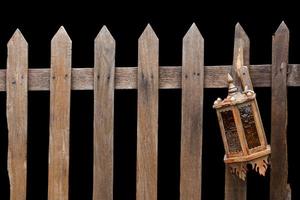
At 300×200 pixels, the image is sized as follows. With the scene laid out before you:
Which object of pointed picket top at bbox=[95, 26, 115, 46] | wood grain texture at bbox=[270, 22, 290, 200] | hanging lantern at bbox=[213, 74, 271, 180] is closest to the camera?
hanging lantern at bbox=[213, 74, 271, 180]

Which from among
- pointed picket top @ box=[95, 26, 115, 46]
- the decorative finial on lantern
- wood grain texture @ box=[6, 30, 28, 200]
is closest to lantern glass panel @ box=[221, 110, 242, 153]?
the decorative finial on lantern

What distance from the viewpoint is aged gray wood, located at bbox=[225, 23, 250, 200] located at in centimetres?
442

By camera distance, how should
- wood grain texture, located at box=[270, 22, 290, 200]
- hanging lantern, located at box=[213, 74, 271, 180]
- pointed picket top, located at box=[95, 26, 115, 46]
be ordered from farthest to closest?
pointed picket top, located at box=[95, 26, 115, 46], wood grain texture, located at box=[270, 22, 290, 200], hanging lantern, located at box=[213, 74, 271, 180]

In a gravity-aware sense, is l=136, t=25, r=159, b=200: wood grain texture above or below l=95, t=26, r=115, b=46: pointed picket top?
below

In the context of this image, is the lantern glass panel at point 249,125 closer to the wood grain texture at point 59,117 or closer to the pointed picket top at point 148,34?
the pointed picket top at point 148,34

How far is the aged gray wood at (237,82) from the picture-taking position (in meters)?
4.42

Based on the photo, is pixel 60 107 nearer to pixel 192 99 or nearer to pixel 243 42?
pixel 192 99

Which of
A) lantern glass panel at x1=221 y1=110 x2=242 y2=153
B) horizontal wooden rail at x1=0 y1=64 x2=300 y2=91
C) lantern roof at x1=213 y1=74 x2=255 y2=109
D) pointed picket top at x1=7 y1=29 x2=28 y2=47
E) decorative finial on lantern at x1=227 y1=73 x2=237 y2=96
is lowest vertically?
lantern glass panel at x1=221 y1=110 x2=242 y2=153

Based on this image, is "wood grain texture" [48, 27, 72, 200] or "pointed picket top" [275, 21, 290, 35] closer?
"pointed picket top" [275, 21, 290, 35]

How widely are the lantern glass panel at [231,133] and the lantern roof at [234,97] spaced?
0.06 m

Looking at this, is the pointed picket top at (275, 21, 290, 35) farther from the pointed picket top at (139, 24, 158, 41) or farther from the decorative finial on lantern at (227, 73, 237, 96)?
the pointed picket top at (139, 24, 158, 41)

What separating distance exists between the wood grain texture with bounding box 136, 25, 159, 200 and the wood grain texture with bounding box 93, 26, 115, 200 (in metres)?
0.19

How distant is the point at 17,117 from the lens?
15.1ft

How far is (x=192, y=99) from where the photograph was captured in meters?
4.44
